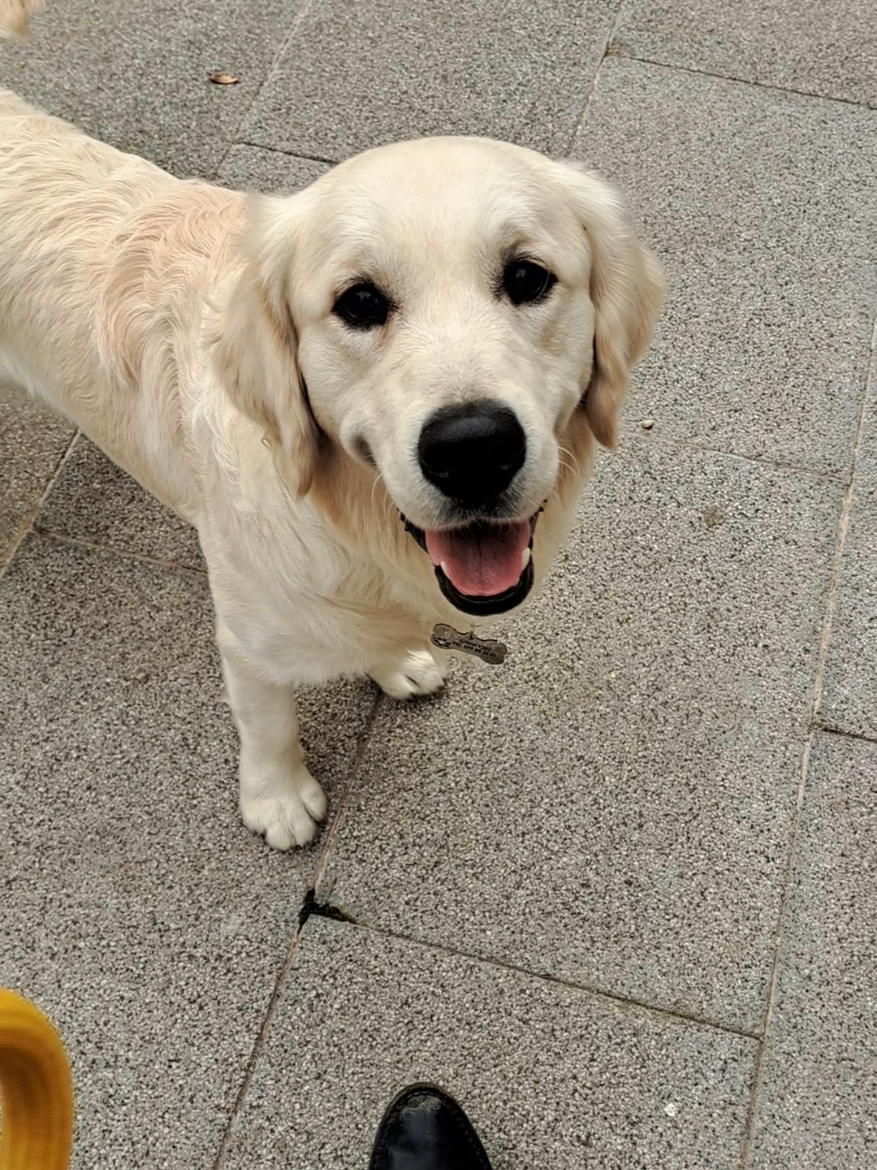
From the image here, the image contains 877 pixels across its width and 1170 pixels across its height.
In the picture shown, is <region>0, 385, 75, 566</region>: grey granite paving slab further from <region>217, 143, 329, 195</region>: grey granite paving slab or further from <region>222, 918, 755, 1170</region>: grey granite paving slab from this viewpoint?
<region>222, 918, 755, 1170</region>: grey granite paving slab

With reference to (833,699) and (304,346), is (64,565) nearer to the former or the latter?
(304,346)

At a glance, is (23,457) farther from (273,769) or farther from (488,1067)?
(488,1067)

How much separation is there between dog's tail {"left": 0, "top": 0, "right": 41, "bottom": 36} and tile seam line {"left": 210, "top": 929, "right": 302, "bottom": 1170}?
7.87 feet

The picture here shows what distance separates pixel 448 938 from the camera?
247cm

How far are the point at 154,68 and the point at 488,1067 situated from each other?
12.6 feet

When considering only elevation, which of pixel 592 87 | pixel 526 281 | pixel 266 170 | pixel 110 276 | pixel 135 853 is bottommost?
pixel 135 853

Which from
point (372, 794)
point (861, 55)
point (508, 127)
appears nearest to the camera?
point (372, 794)

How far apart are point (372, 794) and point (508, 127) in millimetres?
2649

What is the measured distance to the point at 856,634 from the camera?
114 inches

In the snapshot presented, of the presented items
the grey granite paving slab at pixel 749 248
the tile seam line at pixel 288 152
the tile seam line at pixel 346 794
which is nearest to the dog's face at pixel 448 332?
the tile seam line at pixel 346 794

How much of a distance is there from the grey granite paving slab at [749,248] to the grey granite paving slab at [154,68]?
1.41 meters

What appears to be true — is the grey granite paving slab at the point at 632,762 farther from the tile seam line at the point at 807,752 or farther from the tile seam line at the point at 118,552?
the tile seam line at the point at 118,552

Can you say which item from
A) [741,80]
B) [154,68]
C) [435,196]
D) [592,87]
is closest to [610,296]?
[435,196]

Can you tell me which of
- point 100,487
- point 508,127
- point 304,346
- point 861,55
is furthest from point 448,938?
point 861,55
